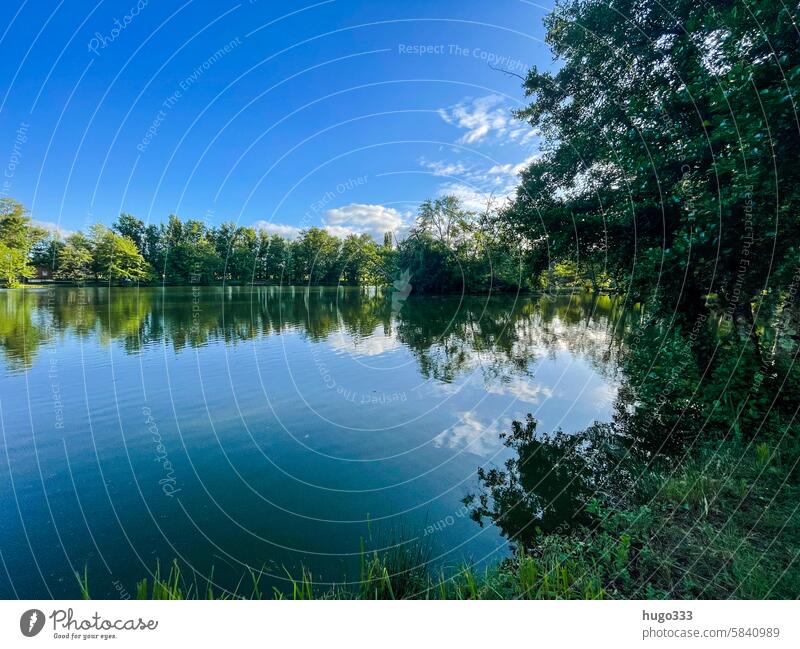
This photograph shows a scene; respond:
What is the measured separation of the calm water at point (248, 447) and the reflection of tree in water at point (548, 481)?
425mm

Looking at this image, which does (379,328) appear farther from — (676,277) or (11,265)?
(11,265)

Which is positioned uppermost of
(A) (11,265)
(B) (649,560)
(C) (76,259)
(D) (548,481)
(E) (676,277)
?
(C) (76,259)

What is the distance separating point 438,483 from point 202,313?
109 feet

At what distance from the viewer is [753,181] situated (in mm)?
5227

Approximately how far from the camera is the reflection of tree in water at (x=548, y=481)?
19.1 ft

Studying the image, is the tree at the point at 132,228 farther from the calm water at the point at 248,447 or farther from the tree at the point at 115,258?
the calm water at the point at 248,447

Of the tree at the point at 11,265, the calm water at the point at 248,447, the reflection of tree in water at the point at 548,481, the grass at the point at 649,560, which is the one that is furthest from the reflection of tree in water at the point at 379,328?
the tree at the point at 11,265

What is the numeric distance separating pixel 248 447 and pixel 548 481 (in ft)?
22.6

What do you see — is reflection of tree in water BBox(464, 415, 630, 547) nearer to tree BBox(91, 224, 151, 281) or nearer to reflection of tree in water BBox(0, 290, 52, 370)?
reflection of tree in water BBox(0, 290, 52, 370)

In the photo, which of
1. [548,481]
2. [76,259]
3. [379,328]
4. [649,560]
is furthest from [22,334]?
[76,259]

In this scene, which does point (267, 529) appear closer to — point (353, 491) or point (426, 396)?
point (353, 491)

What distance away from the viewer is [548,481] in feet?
22.8

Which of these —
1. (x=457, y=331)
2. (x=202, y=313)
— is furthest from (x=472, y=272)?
(x=202, y=313)

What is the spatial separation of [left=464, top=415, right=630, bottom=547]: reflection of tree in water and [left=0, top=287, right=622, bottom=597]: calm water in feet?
1.40
